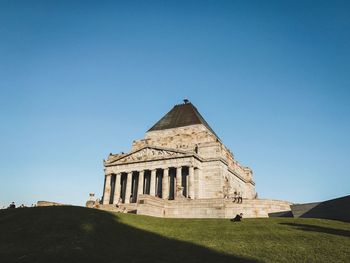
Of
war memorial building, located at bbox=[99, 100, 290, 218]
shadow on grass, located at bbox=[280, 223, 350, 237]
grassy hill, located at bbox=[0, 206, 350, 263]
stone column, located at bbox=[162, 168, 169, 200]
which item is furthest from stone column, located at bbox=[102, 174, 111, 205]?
shadow on grass, located at bbox=[280, 223, 350, 237]

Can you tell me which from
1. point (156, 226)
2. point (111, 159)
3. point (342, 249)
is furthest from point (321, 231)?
point (111, 159)

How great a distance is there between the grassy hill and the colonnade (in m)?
21.3

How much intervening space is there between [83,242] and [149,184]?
32.3m

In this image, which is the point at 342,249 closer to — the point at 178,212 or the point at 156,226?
the point at 156,226

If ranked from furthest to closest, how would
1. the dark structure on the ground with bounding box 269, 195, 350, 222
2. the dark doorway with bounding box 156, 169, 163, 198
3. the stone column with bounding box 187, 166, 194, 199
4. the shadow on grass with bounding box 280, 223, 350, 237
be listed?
the dark doorway with bounding box 156, 169, 163, 198
the stone column with bounding box 187, 166, 194, 199
the dark structure on the ground with bounding box 269, 195, 350, 222
the shadow on grass with bounding box 280, 223, 350, 237

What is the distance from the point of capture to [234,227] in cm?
2031

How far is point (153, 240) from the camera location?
17.0 meters

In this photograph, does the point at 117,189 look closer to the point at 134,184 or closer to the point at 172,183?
the point at 134,184

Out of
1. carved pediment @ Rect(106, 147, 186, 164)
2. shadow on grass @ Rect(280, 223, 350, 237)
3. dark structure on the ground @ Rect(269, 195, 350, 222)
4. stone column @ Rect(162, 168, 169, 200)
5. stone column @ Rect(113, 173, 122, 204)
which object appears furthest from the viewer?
stone column @ Rect(113, 173, 122, 204)

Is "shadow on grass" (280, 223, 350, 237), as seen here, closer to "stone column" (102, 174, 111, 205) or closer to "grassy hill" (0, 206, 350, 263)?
"grassy hill" (0, 206, 350, 263)

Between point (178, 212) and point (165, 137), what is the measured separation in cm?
2343

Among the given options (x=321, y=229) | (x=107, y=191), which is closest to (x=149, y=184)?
(x=107, y=191)

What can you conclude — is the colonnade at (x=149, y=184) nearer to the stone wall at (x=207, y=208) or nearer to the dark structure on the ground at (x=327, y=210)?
the stone wall at (x=207, y=208)

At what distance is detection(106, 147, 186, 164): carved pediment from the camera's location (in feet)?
150
